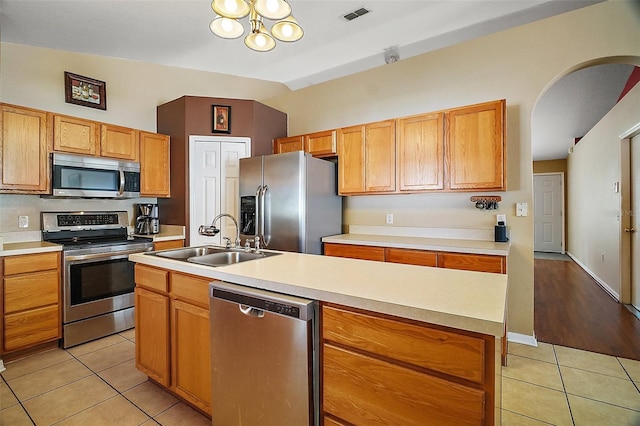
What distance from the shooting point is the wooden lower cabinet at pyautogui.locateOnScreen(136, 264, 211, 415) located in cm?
161

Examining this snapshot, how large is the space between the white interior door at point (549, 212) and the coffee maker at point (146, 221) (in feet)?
27.2

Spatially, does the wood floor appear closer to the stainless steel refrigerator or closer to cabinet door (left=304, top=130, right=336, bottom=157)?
the stainless steel refrigerator

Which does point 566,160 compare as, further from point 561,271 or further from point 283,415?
point 283,415

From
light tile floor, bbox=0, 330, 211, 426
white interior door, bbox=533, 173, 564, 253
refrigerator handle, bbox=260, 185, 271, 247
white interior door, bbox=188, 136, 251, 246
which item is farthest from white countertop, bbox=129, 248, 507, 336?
white interior door, bbox=533, 173, 564, 253

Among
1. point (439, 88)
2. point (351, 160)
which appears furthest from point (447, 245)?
point (439, 88)

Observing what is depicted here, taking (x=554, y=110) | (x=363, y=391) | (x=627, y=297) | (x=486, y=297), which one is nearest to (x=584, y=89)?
(x=554, y=110)

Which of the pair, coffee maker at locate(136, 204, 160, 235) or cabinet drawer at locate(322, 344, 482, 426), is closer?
cabinet drawer at locate(322, 344, 482, 426)

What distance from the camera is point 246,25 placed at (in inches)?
127

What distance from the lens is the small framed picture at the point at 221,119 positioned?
3686mm

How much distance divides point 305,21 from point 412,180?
2.00 metres

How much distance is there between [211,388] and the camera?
1.54m

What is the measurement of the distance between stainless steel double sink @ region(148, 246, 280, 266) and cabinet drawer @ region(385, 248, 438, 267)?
1.21 m

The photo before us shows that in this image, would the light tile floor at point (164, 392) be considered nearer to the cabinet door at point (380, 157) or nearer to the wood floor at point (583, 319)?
the wood floor at point (583, 319)

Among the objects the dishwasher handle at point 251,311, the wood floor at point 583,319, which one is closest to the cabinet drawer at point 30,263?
the dishwasher handle at point 251,311
